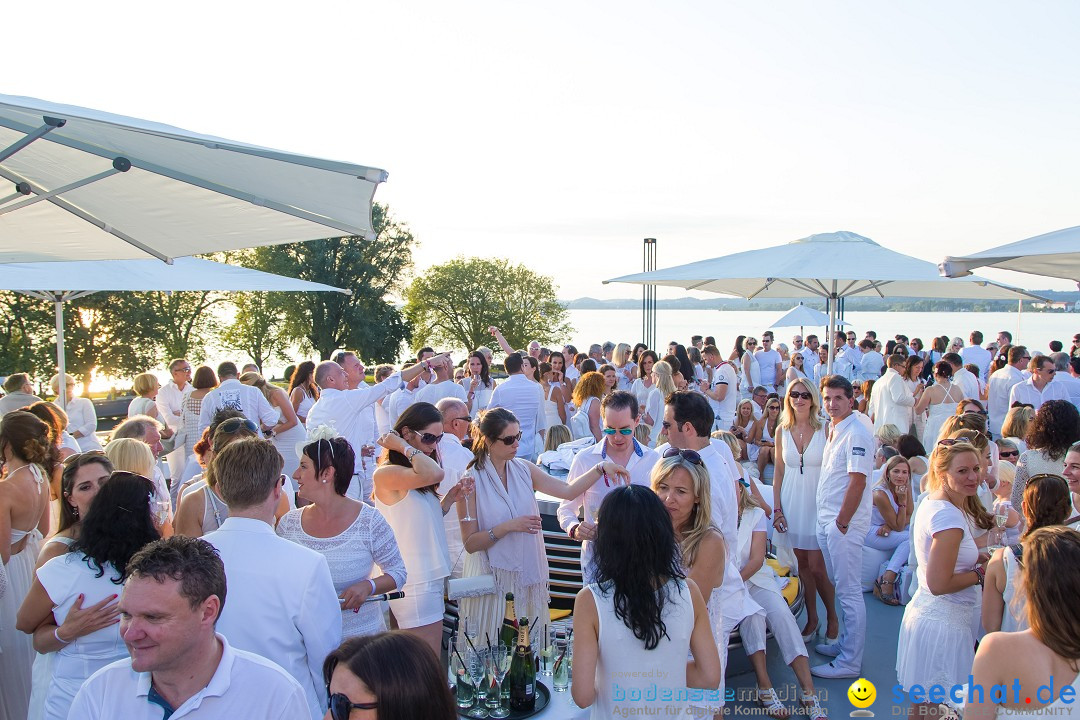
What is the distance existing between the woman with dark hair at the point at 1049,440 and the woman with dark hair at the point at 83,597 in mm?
4908

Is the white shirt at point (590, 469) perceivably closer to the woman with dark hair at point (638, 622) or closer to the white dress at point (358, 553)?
the white dress at point (358, 553)

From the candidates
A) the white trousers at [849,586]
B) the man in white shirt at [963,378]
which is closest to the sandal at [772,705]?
the white trousers at [849,586]

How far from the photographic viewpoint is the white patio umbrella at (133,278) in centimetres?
609

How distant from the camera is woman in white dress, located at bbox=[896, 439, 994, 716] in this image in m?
3.28

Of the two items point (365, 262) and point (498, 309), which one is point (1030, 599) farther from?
point (498, 309)

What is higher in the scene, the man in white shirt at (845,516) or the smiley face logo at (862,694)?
the man in white shirt at (845,516)

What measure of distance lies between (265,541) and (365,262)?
97.3 feet

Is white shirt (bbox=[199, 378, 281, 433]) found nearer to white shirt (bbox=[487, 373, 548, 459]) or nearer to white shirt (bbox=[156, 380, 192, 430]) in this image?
white shirt (bbox=[156, 380, 192, 430])

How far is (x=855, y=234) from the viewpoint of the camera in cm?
807

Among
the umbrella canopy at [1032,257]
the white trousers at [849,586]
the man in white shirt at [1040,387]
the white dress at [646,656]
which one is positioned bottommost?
the white trousers at [849,586]

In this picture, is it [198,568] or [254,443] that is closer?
[198,568]

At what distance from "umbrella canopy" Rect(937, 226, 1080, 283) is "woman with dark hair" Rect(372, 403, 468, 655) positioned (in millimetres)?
3230

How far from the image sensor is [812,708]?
13.0 ft

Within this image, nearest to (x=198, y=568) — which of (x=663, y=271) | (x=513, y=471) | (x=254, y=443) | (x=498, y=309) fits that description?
(x=254, y=443)
